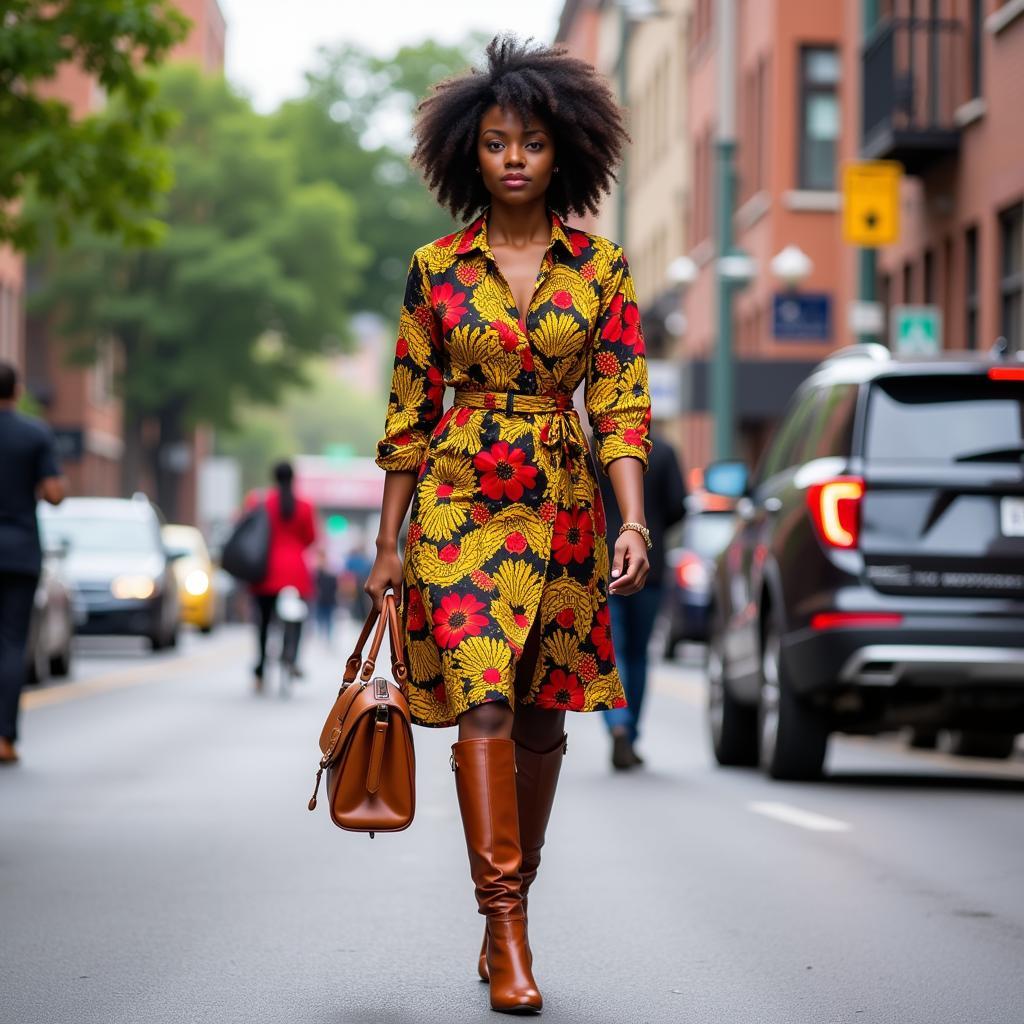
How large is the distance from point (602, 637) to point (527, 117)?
120cm

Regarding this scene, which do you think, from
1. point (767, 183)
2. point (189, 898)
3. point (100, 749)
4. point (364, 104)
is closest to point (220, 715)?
point (100, 749)

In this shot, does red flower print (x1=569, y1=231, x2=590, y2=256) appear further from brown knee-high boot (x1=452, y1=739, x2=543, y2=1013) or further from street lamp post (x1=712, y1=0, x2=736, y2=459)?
street lamp post (x1=712, y1=0, x2=736, y2=459)

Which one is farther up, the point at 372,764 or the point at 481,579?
the point at 481,579

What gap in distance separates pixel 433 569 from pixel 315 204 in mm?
62070

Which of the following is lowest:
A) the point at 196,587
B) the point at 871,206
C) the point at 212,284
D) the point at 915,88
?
the point at 196,587

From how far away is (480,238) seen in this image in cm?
618

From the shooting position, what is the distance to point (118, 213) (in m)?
21.2

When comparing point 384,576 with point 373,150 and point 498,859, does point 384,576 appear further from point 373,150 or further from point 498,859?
point 373,150

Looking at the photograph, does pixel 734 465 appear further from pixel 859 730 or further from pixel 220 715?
pixel 220 715

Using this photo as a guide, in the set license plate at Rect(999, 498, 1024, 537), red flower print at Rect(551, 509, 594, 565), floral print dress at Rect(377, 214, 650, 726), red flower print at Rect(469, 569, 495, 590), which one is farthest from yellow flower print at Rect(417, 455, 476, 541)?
license plate at Rect(999, 498, 1024, 537)

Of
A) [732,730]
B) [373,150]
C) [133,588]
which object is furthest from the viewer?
[373,150]

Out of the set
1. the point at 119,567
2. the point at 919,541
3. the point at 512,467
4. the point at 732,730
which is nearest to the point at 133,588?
the point at 119,567

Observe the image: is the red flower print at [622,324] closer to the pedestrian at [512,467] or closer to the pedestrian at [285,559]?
the pedestrian at [512,467]

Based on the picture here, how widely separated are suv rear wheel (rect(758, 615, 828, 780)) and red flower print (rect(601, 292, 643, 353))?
19.1ft
